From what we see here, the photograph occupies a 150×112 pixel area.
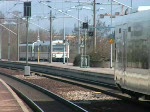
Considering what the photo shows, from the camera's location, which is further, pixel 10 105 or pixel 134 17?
pixel 10 105

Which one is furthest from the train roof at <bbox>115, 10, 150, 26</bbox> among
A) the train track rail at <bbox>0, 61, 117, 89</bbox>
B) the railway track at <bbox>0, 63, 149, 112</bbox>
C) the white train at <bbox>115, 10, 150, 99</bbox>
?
the train track rail at <bbox>0, 61, 117, 89</bbox>

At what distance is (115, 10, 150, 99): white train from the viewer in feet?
45.1

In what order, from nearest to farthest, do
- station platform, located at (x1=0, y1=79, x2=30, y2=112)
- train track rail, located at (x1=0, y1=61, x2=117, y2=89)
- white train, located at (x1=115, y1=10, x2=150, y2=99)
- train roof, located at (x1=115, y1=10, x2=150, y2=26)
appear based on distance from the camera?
white train, located at (x1=115, y1=10, x2=150, y2=99), train roof, located at (x1=115, y1=10, x2=150, y2=26), station platform, located at (x1=0, y1=79, x2=30, y2=112), train track rail, located at (x1=0, y1=61, x2=117, y2=89)

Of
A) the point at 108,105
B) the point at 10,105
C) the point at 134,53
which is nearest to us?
the point at 134,53

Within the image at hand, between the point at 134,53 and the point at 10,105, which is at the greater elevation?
the point at 134,53

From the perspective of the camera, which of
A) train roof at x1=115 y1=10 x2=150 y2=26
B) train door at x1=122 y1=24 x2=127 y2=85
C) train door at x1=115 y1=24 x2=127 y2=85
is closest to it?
train roof at x1=115 y1=10 x2=150 y2=26

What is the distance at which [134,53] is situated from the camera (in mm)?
14844

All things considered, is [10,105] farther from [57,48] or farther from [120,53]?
[57,48]

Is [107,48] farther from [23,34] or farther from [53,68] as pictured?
[23,34]

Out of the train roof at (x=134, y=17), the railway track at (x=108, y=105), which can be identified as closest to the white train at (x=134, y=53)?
the train roof at (x=134, y=17)

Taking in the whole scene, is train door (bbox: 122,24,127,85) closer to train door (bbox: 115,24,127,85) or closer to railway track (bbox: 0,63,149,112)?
train door (bbox: 115,24,127,85)

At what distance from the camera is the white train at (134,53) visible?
45.1ft

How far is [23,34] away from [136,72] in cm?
11578

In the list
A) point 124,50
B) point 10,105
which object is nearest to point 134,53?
point 124,50
